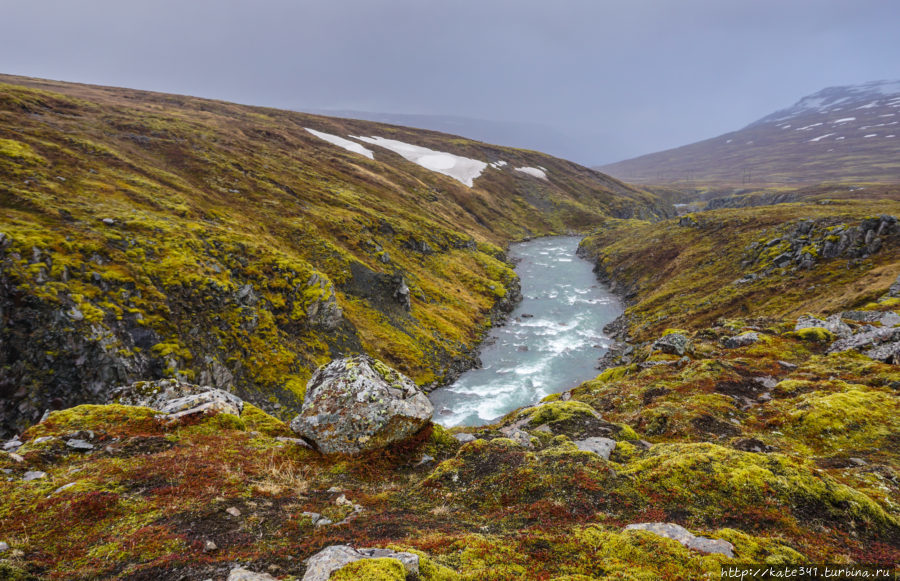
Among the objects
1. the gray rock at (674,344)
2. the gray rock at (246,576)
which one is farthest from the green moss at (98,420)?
the gray rock at (674,344)

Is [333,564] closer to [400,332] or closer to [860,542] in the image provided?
[860,542]

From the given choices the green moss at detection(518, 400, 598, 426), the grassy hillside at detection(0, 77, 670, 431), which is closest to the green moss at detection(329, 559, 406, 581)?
the green moss at detection(518, 400, 598, 426)

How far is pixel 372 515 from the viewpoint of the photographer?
10195 mm

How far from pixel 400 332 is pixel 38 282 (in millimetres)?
29687

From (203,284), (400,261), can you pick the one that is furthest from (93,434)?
(400,261)

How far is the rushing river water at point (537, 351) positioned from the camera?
37.2m

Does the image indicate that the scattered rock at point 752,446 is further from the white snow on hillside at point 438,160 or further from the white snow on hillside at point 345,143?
the white snow on hillside at point 438,160

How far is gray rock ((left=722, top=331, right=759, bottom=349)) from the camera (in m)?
27.5

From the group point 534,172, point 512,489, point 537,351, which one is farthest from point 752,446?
point 534,172

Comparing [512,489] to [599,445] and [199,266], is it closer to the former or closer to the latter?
[599,445]

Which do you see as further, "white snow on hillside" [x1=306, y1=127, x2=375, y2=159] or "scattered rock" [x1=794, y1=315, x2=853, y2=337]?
"white snow on hillside" [x1=306, y1=127, x2=375, y2=159]

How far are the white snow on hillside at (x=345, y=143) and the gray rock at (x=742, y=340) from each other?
11617 cm

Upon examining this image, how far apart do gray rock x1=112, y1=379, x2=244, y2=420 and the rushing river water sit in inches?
813

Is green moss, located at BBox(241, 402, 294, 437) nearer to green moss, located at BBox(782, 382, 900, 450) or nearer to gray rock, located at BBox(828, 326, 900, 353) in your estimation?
green moss, located at BBox(782, 382, 900, 450)
